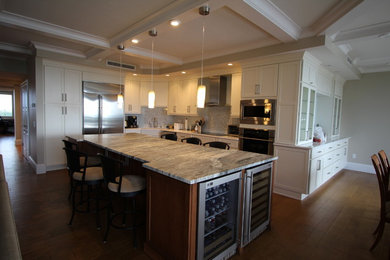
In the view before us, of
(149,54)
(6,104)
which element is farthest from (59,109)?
(6,104)

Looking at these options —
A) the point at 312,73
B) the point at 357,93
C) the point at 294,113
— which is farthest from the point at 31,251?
the point at 357,93

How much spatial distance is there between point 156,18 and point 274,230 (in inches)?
123

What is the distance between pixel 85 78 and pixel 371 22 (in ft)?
18.1

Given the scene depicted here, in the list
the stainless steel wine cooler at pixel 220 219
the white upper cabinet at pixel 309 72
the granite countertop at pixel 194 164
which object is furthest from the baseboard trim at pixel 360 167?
the stainless steel wine cooler at pixel 220 219

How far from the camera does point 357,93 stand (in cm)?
547

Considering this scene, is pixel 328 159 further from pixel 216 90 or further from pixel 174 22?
pixel 174 22

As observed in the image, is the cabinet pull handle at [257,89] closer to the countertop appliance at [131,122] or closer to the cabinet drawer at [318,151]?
the cabinet drawer at [318,151]

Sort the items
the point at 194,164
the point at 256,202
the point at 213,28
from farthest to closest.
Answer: the point at 213,28 < the point at 256,202 < the point at 194,164

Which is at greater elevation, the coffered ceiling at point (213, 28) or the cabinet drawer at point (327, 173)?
the coffered ceiling at point (213, 28)

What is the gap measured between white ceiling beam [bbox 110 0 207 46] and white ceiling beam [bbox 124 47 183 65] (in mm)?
536

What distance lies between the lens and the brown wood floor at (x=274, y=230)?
6.89 ft

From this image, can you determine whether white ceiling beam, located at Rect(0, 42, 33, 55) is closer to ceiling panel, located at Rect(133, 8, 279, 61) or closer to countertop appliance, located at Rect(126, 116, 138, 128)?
ceiling panel, located at Rect(133, 8, 279, 61)

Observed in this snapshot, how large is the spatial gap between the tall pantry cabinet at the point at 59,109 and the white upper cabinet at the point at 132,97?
1.31 meters

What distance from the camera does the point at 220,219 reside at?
2.04m
